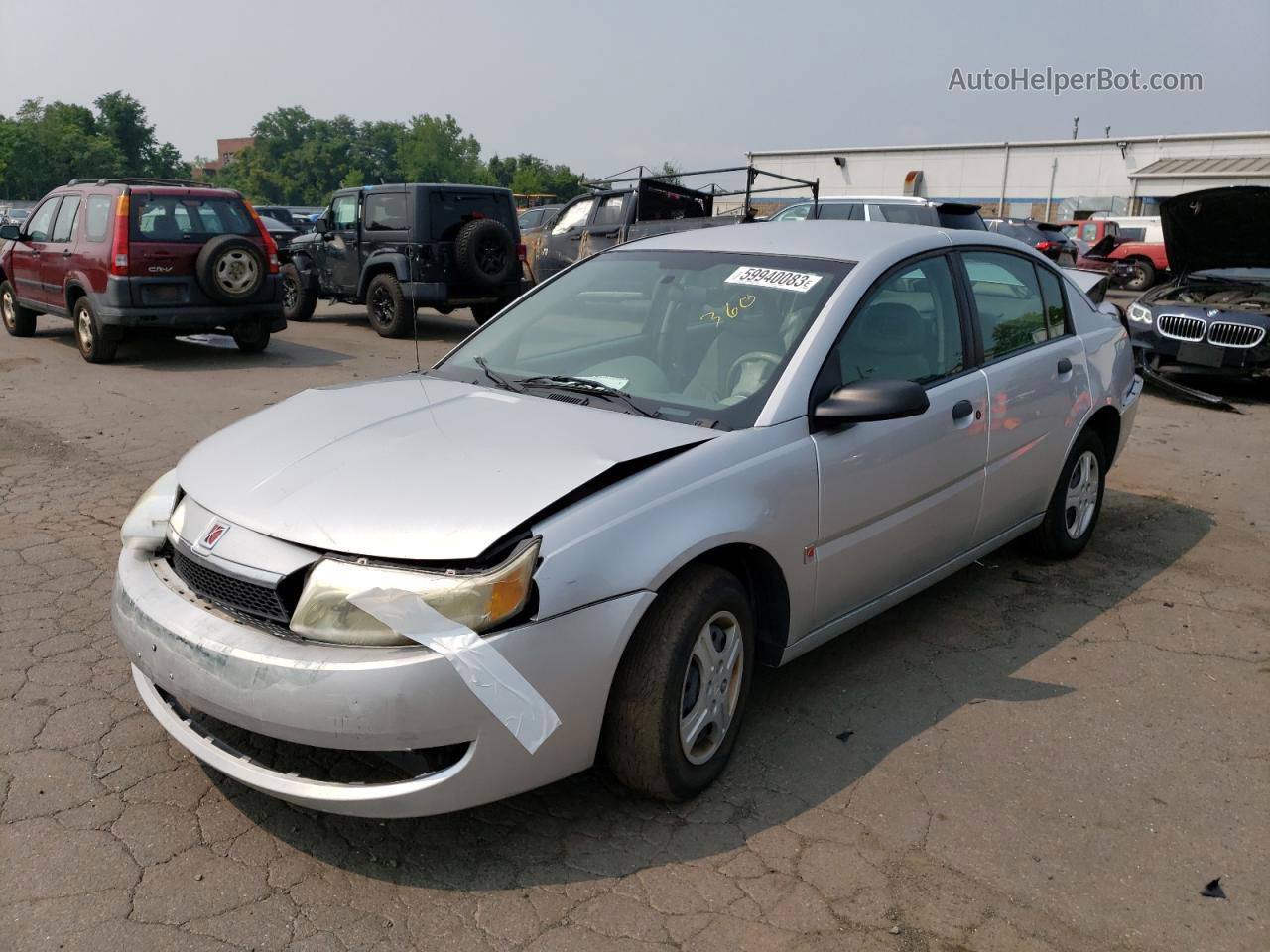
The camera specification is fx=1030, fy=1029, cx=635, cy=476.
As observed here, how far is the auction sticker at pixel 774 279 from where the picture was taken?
12.0ft

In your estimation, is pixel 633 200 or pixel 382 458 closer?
pixel 382 458

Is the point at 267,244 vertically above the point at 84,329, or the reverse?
the point at 267,244

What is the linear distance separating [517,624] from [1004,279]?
9.89ft

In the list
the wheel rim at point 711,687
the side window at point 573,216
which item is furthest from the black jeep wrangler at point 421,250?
the wheel rim at point 711,687

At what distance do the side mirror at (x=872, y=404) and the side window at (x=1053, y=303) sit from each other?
1.83 metres

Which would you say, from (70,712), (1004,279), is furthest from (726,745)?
(1004,279)

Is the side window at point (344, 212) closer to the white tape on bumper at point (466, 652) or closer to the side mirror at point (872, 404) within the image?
the side mirror at point (872, 404)

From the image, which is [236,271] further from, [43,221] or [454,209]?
[454,209]

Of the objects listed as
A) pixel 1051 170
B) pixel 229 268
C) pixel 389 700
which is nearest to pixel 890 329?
pixel 389 700

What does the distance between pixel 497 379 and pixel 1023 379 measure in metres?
2.21

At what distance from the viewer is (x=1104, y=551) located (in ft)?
17.6

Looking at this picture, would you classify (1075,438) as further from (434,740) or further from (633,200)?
(633,200)

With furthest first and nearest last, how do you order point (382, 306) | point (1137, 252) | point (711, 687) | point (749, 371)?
point (1137, 252), point (382, 306), point (749, 371), point (711, 687)

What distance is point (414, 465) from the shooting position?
2.89 meters
